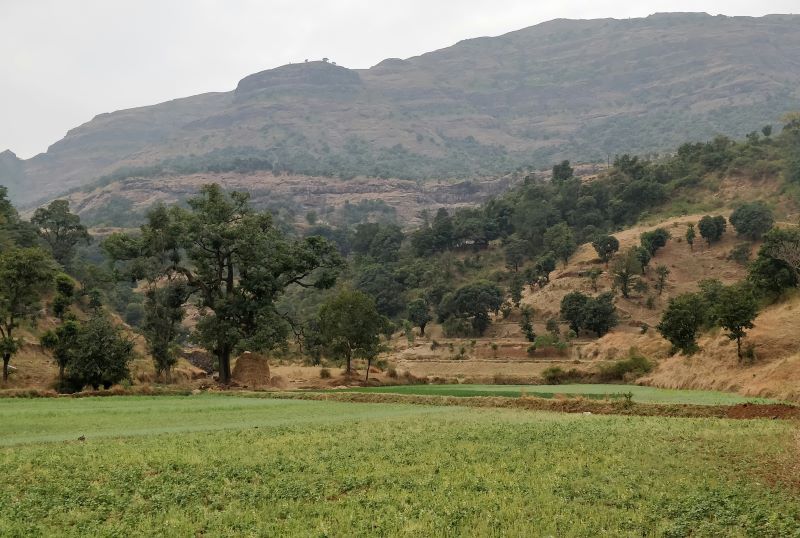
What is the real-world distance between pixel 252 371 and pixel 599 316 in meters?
60.2

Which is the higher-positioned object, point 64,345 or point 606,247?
point 606,247

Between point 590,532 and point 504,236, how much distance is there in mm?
147553

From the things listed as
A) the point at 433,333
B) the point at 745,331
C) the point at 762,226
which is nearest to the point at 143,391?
the point at 745,331

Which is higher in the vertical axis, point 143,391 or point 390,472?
point 390,472

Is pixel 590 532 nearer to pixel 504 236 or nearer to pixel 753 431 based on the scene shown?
pixel 753 431

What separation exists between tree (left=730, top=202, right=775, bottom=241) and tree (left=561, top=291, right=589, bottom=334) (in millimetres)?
31860

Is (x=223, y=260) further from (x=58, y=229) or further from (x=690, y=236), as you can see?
(x=690, y=236)

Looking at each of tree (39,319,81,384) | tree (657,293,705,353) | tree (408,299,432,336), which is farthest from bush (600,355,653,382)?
tree (408,299,432,336)

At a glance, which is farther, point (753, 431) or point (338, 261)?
point (338, 261)

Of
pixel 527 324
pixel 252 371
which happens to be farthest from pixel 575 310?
pixel 252 371

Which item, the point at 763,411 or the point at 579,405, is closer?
the point at 763,411

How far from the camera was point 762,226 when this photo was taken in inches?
4500

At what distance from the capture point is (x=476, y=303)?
389 feet

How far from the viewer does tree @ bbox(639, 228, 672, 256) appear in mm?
119312
